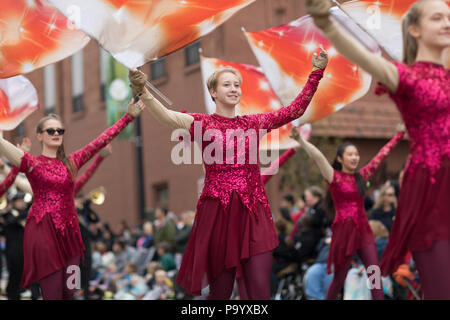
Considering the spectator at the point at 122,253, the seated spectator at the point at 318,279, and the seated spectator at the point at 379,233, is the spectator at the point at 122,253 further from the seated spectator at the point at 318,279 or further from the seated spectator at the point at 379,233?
the seated spectator at the point at 379,233

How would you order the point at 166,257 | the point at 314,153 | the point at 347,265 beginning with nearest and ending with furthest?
the point at 314,153 → the point at 347,265 → the point at 166,257

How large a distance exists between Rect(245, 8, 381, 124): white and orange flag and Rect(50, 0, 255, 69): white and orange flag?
2.05 meters

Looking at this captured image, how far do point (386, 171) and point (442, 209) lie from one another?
18381 mm

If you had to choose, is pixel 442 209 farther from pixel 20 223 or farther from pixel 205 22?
pixel 20 223

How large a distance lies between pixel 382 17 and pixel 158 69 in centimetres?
1915

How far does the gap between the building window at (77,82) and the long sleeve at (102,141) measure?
2255 centimetres

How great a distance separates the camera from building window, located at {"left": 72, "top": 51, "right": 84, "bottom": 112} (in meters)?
28.3

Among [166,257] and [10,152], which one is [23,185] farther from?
[166,257]

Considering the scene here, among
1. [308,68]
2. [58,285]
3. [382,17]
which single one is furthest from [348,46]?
[308,68]

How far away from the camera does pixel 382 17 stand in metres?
6.03

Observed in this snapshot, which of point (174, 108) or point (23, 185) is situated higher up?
point (174, 108)

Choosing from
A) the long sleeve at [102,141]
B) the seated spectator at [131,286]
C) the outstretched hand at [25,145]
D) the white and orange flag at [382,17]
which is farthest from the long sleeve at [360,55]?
the seated spectator at [131,286]

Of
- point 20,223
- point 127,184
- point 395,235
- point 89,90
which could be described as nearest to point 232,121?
point 395,235

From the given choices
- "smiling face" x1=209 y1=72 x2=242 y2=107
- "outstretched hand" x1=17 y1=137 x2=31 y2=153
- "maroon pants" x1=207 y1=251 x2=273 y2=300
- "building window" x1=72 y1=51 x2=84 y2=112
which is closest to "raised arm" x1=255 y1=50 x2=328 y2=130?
"smiling face" x1=209 y1=72 x2=242 y2=107
